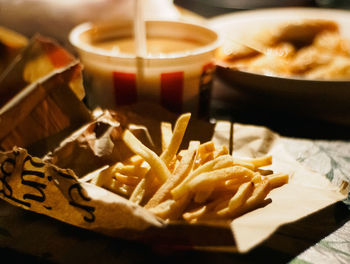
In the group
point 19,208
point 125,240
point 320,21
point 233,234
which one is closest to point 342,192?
point 233,234

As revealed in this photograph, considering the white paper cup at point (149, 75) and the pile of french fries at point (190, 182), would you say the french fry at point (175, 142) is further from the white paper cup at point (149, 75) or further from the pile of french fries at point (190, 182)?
the white paper cup at point (149, 75)

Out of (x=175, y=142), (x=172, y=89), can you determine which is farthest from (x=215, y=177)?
(x=172, y=89)

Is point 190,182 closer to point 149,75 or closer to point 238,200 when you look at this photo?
point 238,200

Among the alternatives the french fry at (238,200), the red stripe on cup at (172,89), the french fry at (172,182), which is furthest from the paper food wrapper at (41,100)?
the french fry at (238,200)

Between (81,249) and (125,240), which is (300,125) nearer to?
(125,240)

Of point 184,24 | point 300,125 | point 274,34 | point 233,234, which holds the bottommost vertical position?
point 300,125
